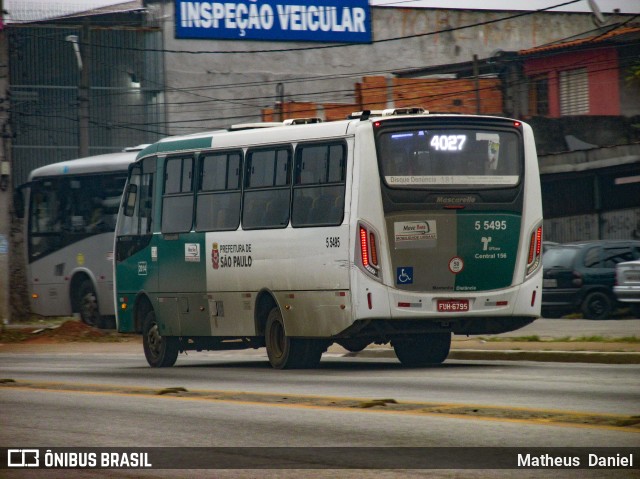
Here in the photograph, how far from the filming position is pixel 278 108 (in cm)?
→ 4897

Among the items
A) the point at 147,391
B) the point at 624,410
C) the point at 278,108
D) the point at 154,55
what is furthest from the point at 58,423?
the point at 154,55

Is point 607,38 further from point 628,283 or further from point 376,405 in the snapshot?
point 376,405

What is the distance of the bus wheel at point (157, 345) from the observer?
63.7 ft

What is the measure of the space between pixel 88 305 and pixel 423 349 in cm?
1457

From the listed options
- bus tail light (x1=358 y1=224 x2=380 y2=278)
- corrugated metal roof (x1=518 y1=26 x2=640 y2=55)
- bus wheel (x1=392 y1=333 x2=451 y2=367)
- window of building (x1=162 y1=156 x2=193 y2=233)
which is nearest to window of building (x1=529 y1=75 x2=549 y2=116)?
corrugated metal roof (x1=518 y1=26 x2=640 y2=55)

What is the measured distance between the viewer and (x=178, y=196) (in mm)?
19125

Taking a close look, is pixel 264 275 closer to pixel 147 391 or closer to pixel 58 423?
pixel 147 391

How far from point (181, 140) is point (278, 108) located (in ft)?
98.0

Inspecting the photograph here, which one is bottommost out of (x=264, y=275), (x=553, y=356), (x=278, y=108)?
(x=553, y=356)

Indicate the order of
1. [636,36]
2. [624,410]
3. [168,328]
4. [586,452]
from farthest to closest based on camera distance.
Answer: [636,36] → [168,328] → [624,410] → [586,452]

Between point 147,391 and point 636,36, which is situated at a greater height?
point 636,36

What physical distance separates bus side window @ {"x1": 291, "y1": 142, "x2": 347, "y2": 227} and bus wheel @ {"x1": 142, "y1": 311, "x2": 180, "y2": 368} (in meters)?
3.52

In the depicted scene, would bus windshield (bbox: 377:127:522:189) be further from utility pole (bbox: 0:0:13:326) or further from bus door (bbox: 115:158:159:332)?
utility pole (bbox: 0:0:13:326)

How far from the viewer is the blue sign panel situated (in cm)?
5500
